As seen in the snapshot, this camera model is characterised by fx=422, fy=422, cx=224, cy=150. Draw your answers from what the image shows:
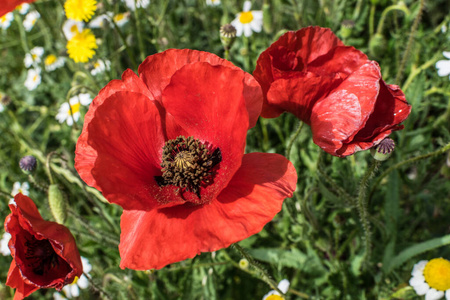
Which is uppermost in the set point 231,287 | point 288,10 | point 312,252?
point 288,10

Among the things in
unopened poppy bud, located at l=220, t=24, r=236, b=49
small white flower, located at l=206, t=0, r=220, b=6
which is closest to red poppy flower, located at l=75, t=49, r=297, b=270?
unopened poppy bud, located at l=220, t=24, r=236, b=49

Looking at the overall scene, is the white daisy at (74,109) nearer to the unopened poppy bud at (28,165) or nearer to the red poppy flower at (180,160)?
the unopened poppy bud at (28,165)

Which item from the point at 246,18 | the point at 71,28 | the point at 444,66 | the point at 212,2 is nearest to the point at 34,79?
the point at 71,28

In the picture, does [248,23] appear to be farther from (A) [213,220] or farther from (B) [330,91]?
(A) [213,220]

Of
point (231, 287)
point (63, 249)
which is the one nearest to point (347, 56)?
point (63, 249)

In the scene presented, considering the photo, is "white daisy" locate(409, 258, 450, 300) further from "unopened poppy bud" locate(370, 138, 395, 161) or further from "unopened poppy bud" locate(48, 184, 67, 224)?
"unopened poppy bud" locate(48, 184, 67, 224)

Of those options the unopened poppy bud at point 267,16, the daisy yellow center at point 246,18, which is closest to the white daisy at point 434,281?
the unopened poppy bud at point 267,16

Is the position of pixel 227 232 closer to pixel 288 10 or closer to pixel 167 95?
pixel 167 95
